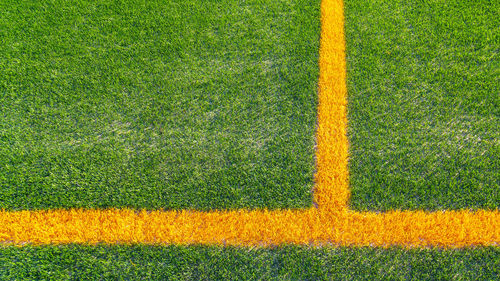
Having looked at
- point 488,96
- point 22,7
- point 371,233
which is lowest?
point 371,233

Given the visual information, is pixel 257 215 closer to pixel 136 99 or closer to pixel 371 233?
pixel 371 233

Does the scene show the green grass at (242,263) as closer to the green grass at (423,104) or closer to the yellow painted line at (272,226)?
the yellow painted line at (272,226)

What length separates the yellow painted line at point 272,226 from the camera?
1.73 meters

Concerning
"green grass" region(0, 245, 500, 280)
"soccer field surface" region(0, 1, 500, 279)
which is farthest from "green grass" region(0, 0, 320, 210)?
"green grass" region(0, 245, 500, 280)

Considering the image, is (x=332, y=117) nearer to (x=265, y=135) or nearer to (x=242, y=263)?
(x=265, y=135)

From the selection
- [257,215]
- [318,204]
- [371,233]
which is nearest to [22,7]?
[257,215]

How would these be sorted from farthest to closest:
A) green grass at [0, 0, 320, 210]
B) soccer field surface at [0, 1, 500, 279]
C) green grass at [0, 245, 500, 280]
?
green grass at [0, 0, 320, 210]
soccer field surface at [0, 1, 500, 279]
green grass at [0, 245, 500, 280]

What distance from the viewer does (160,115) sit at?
217cm

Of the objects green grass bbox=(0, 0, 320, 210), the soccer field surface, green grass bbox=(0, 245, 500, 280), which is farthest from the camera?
green grass bbox=(0, 0, 320, 210)

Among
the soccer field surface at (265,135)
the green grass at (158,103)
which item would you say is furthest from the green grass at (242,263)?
the green grass at (158,103)

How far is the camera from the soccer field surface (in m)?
1.79

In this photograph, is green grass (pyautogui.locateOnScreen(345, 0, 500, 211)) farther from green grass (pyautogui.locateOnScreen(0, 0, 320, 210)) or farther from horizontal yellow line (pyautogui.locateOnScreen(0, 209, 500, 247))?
green grass (pyautogui.locateOnScreen(0, 0, 320, 210))

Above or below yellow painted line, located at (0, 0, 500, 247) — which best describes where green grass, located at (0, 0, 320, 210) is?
above

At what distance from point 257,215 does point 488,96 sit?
1529 millimetres
